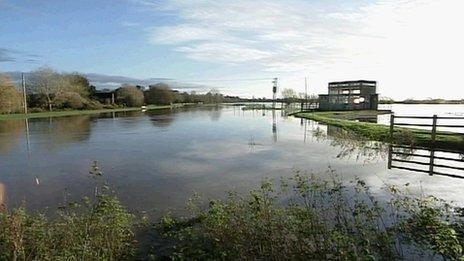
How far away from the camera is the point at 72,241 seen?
626 centimetres

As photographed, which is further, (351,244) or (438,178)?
(438,178)

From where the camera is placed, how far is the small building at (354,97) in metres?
65.2

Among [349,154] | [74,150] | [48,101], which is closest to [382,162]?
[349,154]

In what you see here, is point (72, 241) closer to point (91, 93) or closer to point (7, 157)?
point (7, 157)

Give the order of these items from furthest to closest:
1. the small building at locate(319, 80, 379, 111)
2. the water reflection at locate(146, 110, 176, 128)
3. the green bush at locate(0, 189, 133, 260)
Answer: the small building at locate(319, 80, 379, 111) → the water reflection at locate(146, 110, 176, 128) → the green bush at locate(0, 189, 133, 260)

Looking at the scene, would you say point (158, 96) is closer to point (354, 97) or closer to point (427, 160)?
point (354, 97)

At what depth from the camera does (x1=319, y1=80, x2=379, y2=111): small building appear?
214 ft

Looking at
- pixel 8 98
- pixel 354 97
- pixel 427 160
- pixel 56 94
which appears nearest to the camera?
pixel 427 160

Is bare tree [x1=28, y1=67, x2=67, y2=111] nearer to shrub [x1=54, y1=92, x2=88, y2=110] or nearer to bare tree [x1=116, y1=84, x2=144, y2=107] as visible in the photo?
shrub [x1=54, y1=92, x2=88, y2=110]

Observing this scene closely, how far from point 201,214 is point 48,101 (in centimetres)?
7422

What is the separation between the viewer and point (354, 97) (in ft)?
214

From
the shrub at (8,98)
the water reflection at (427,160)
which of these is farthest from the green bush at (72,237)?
the shrub at (8,98)

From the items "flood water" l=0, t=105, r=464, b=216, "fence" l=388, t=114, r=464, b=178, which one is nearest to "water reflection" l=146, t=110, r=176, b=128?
"flood water" l=0, t=105, r=464, b=216

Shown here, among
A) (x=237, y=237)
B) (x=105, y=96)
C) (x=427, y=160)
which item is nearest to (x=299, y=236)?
(x=237, y=237)
